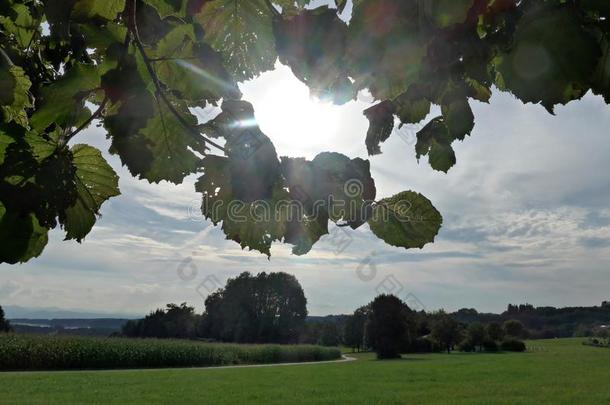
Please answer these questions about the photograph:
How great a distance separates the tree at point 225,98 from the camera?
98 cm

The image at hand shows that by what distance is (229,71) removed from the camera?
1.19 m

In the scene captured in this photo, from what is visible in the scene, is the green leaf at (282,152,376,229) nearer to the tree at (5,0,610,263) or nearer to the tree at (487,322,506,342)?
the tree at (5,0,610,263)

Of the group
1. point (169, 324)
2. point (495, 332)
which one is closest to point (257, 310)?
point (169, 324)

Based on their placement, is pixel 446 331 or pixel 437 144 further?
pixel 446 331

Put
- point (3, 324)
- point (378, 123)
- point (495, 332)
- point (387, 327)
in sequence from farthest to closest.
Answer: point (495, 332) < point (387, 327) < point (3, 324) < point (378, 123)

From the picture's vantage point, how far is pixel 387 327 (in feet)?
258

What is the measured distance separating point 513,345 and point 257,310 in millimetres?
51612

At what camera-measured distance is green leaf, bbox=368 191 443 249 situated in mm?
1122

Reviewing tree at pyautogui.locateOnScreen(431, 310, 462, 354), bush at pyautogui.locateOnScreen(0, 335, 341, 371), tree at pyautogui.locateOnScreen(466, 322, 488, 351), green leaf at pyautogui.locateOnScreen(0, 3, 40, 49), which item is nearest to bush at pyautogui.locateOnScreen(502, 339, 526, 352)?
tree at pyautogui.locateOnScreen(466, 322, 488, 351)

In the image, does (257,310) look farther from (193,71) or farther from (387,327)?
(193,71)

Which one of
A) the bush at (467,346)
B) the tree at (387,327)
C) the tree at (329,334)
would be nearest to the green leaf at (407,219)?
the tree at (387,327)

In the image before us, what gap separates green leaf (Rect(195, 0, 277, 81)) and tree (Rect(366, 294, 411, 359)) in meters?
79.1

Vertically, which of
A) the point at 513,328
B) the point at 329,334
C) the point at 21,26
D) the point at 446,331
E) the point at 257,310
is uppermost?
the point at 21,26

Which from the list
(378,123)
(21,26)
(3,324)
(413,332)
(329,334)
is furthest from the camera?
(329,334)
